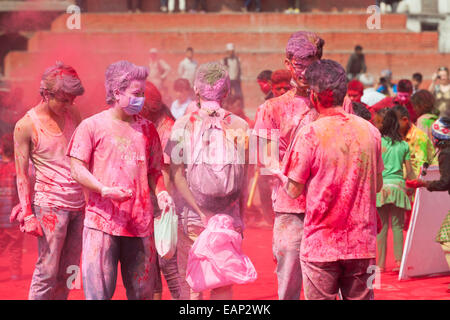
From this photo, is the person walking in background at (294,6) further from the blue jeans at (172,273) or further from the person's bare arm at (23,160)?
the person's bare arm at (23,160)

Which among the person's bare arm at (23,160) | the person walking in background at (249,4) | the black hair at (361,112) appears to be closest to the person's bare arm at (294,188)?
the person's bare arm at (23,160)

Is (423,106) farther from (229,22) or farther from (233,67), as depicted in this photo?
(229,22)

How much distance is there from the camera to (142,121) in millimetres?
5141

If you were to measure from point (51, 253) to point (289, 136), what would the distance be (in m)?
1.76

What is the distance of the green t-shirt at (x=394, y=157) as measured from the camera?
847 centimetres

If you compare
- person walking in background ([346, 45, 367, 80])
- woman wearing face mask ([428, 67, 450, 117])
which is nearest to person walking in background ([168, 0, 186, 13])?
person walking in background ([346, 45, 367, 80])

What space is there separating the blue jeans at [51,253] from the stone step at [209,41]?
14.5 meters

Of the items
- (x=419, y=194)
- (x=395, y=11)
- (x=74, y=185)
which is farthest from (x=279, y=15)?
(x=74, y=185)

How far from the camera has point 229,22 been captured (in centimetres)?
2186

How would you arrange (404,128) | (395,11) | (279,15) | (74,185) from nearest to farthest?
(74,185)
(404,128)
(279,15)
(395,11)

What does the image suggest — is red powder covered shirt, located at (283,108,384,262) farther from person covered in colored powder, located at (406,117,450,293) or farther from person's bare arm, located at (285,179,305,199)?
person covered in colored powder, located at (406,117,450,293)

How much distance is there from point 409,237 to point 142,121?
3843mm
